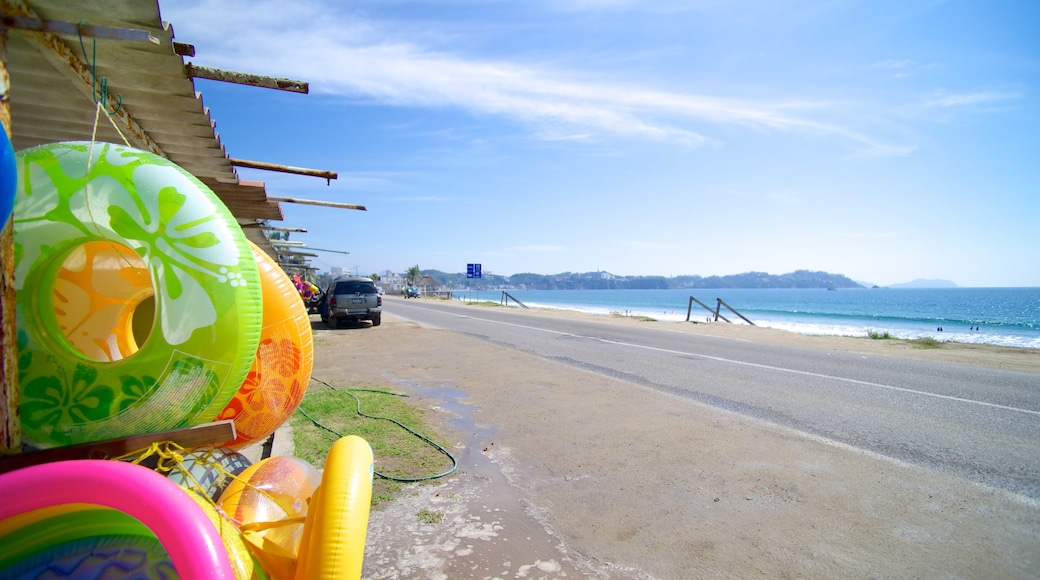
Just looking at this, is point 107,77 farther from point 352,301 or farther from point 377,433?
point 352,301

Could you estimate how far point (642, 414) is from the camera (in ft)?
21.1

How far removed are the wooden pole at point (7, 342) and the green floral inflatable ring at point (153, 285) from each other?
2.9 inches

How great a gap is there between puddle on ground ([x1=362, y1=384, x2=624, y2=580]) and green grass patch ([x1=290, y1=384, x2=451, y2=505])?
273 mm

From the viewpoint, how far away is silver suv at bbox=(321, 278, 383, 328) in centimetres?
1825

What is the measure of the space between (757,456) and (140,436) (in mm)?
4711

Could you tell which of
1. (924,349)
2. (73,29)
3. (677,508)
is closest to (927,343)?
(924,349)

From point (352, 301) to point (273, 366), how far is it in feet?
50.7

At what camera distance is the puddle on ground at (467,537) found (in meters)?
3.02

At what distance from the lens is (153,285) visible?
2.26m

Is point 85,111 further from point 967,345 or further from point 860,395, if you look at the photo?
point 967,345

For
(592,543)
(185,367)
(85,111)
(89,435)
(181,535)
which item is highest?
(85,111)

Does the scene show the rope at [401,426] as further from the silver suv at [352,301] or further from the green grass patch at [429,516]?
the silver suv at [352,301]

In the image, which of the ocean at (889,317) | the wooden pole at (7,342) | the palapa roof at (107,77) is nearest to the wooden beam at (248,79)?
the palapa roof at (107,77)

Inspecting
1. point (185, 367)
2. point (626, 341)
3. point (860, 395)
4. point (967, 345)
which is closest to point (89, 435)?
point (185, 367)
